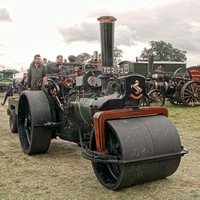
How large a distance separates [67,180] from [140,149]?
1.08 m

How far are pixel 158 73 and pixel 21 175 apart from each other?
32.6 ft

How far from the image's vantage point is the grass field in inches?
112

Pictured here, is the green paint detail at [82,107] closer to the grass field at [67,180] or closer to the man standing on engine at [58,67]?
the grass field at [67,180]

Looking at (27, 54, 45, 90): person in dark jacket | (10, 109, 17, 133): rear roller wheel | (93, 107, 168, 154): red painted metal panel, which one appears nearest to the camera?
(93, 107, 168, 154): red painted metal panel

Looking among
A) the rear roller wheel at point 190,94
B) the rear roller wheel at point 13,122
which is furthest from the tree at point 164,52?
the rear roller wheel at point 13,122

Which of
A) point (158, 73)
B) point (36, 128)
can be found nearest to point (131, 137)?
point (36, 128)

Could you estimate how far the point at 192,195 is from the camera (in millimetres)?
2840

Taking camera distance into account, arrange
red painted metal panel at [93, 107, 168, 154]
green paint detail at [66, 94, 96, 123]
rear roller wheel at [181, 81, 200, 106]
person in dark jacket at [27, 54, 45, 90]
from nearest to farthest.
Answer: red painted metal panel at [93, 107, 168, 154]
green paint detail at [66, 94, 96, 123]
person in dark jacket at [27, 54, 45, 90]
rear roller wheel at [181, 81, 200, 106]

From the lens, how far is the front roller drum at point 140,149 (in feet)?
8.78

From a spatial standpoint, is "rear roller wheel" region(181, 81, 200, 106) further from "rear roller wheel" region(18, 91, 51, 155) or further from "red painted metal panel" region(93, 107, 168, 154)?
"red painted metal panel" region(93, 107, 168, 154)

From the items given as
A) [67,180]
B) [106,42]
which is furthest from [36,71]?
[67,180]

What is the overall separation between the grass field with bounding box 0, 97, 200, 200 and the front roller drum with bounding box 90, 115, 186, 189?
132 millimetres

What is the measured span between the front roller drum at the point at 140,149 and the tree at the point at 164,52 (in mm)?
48140

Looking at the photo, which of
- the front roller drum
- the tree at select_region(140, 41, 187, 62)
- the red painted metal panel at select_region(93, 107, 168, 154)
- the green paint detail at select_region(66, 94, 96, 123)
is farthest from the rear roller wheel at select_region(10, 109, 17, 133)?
the tree at select_region(140, 41, 187, 62)
